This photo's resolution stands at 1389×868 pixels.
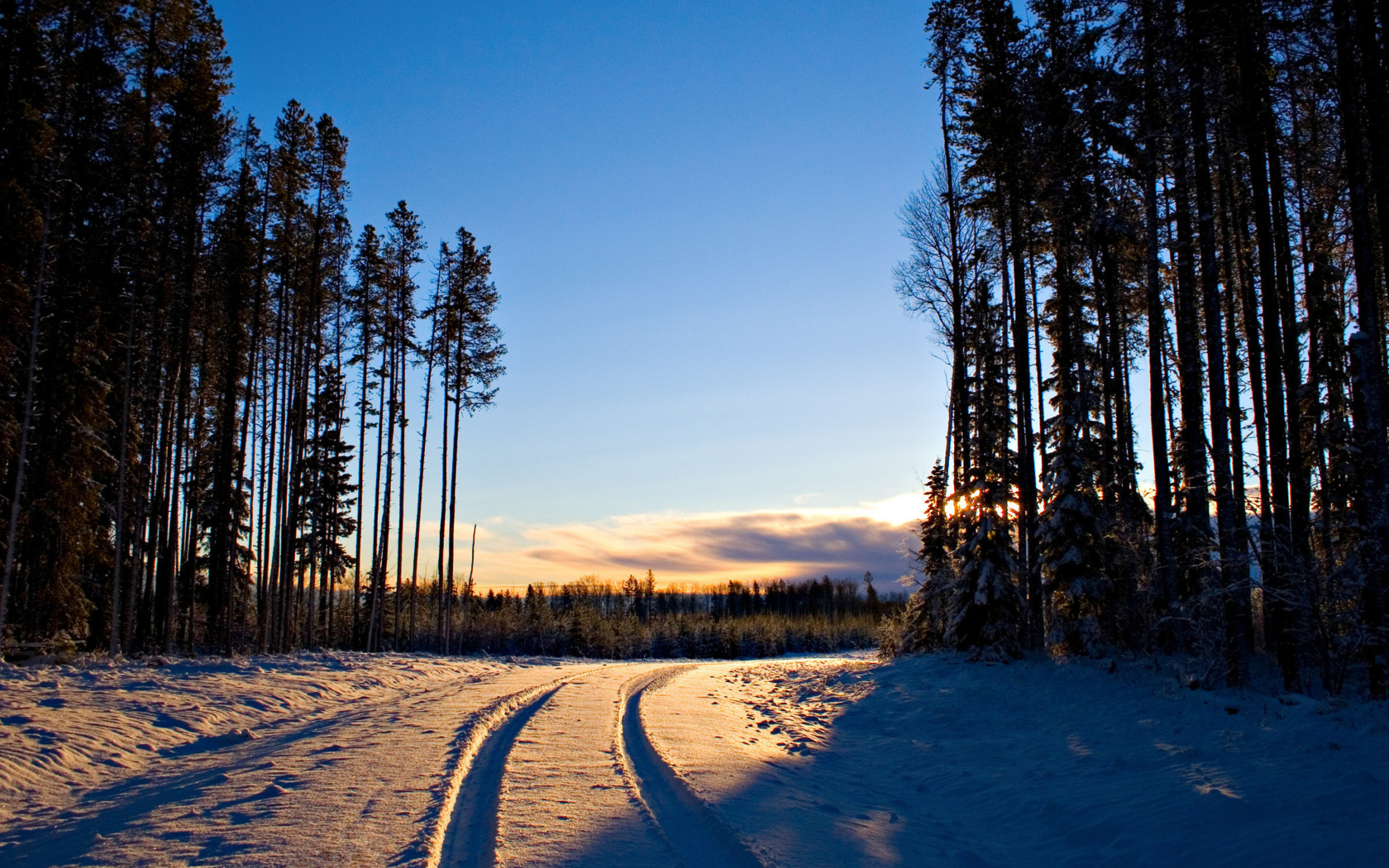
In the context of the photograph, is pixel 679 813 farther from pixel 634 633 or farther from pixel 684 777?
pixel 634 633

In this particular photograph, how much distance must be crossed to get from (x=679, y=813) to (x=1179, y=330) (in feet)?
51.6

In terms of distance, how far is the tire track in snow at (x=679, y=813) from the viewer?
18.0ft

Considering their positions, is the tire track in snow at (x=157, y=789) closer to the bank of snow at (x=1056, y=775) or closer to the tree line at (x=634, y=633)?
the bank of snow at (x=1056, y=775)

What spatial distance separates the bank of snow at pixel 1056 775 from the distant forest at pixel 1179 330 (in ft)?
7.49

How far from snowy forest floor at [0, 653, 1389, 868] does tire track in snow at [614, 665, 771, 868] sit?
0.11 feet

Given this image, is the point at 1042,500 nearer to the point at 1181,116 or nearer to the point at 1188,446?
the point at 1188,446

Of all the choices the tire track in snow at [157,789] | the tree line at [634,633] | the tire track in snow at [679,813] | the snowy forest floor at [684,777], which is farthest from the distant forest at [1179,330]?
the tree line at [634,633]

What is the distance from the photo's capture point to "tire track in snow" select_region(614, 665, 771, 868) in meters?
5.49

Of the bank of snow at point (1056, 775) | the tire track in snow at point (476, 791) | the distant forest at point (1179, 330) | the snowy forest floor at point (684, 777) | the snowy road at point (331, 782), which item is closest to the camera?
the tire track in snow at point (476, 791)

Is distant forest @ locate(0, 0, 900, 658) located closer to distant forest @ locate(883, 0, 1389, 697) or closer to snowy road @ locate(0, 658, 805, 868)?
snowy road @ locate(0, 658, 805, 868)

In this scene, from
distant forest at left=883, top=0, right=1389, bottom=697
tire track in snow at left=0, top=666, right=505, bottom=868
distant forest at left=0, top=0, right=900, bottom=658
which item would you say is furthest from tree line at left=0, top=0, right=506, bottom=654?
distant forest at left=883, top=0, right=1389, bottom=697

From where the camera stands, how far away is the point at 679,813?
21.6 feet

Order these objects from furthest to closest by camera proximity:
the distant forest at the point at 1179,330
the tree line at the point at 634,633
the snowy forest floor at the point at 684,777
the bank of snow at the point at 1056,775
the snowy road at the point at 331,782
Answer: the tree line at the point at 634,633 → the distant forest at the point at 1179,330 → the bank of snow at the point at 1056,775 → the snowy forest floor at the point at 684,777 → the snowy road at the point at 331,782

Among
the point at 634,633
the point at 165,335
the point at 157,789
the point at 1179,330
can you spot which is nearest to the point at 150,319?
the point at 165,335
